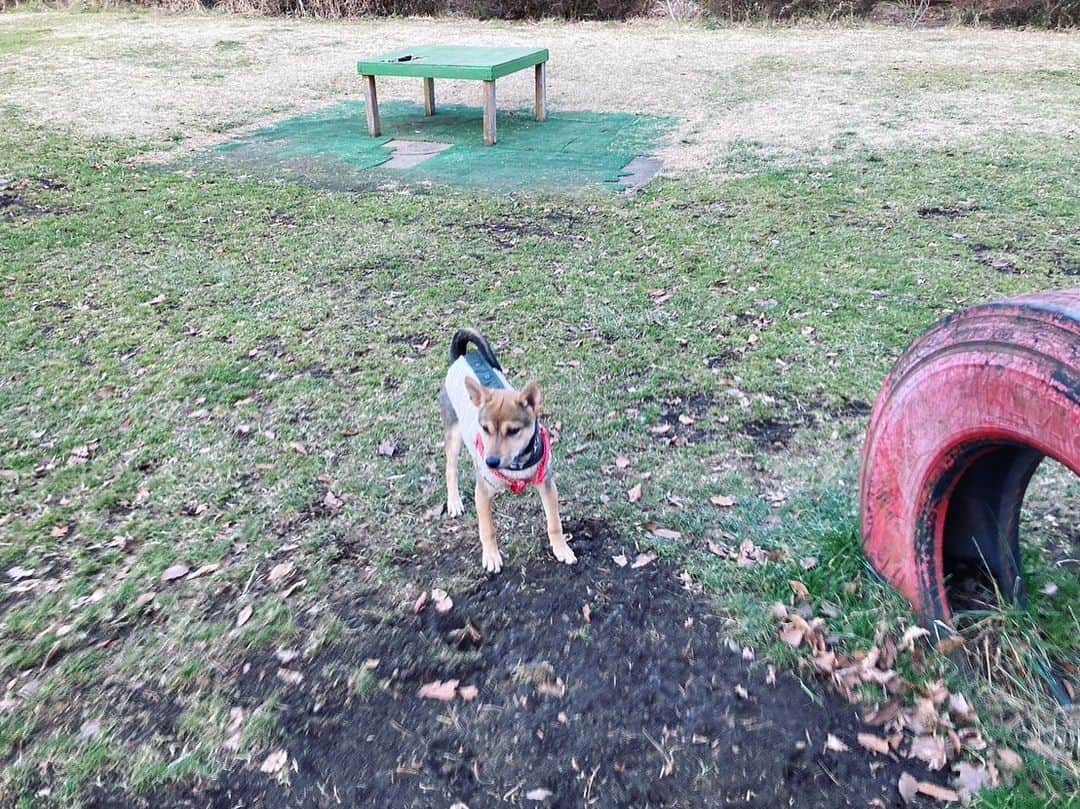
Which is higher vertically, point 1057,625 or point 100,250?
point 1057,625

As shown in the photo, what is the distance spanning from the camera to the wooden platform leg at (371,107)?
9609 millimetres

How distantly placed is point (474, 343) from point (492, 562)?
2.86 feet

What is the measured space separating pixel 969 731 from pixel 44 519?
3525 millimetres

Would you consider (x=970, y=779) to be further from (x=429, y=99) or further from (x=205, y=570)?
(x=429, y=99)

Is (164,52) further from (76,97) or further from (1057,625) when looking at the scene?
(1057,625)

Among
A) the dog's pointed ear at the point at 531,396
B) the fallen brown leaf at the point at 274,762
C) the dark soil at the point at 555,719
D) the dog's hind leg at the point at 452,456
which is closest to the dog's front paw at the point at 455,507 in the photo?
the dog's hind leg at the point at 452,456

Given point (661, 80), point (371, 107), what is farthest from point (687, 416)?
point (661, 80)

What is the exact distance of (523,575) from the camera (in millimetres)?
Result: 3061

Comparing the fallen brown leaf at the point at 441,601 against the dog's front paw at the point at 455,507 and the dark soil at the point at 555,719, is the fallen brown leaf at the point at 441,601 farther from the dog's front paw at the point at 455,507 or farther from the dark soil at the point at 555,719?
the dog's front paw at the point at 455,507

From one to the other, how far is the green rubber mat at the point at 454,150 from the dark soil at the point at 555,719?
5.88 metres

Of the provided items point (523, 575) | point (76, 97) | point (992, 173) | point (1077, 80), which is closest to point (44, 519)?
point (523, 575)

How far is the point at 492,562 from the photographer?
3.08 m

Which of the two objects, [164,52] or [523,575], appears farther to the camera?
[164,52]

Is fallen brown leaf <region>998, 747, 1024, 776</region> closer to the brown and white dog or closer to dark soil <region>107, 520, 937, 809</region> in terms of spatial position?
dark soil <region>107, 520, 937, 809</region>
